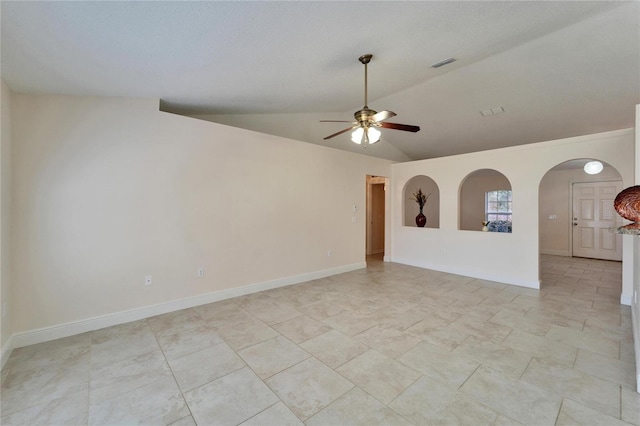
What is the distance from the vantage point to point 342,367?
2.32 metres

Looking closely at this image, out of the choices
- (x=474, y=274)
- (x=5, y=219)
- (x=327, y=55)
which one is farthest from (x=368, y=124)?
(x=474, y=274)

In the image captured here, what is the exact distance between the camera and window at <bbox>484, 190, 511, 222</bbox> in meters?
8.32

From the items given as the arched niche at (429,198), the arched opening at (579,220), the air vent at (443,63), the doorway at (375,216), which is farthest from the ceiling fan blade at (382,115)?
the arched niche at (429,198)

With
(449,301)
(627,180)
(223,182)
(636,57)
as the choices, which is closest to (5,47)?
(223,182)

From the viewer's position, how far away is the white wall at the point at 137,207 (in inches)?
110

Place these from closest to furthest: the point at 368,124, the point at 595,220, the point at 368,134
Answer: the point at 368,124, the point at 368,134, the point at 595,220

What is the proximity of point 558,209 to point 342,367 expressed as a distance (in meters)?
8.89

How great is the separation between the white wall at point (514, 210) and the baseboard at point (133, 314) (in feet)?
10.4

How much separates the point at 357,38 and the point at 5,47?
9.35 ft

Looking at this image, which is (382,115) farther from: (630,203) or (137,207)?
(137,207)

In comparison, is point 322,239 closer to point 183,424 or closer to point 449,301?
point 449,301

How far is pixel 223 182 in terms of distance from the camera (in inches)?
158

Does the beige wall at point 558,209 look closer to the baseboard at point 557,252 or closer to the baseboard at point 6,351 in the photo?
the baseboard at point 557,252

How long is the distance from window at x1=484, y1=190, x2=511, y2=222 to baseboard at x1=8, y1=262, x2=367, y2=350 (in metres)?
7.10
